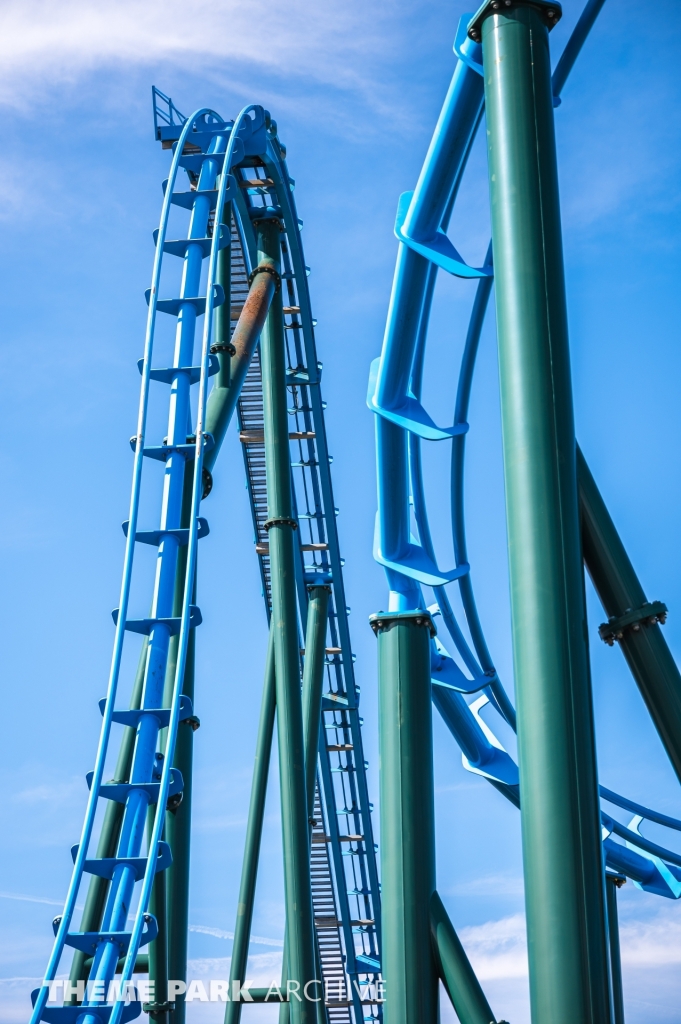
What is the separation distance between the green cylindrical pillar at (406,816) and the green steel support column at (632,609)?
0.65 m

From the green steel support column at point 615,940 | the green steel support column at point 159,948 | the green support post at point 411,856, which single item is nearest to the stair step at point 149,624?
the green steel support column at point 159,948

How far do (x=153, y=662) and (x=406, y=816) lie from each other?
5.34 ft

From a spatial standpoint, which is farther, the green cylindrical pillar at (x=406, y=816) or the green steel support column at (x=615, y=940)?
the green steel support column at (x=615, y=940)

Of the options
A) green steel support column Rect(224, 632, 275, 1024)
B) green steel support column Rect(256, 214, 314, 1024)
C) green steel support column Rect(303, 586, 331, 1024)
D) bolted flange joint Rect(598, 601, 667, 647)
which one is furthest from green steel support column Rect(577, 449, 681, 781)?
green steel support column Rect(303, 586, 331, 1024)

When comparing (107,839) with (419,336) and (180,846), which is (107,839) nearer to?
(180,846)

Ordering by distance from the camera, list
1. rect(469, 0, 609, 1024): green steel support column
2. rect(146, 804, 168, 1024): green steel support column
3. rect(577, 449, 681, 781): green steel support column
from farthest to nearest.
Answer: rect(146, 804, 168, 1024): green steel support column
rect(577, 449, 681, 781): green steel support column
rect(469, 0, 609, 1024): green steel support column

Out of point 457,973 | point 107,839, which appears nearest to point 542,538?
point 457,973

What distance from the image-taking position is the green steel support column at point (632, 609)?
13.2ft

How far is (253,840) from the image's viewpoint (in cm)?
666

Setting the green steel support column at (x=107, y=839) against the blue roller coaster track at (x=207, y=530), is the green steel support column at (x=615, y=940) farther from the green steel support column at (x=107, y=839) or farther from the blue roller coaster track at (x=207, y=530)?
the green steel support column at (x=107, y=839)

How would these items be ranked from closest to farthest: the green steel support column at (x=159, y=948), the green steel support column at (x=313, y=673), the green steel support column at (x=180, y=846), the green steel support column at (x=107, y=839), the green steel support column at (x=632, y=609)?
the green steel support column at (x=632, y=609) → the green steel support column at (x=159, y=948) → the green steel support column at (x=107, y=839) → the green steel support column at (x=180, y=846) → the green steel support column at (x=313, y=673)

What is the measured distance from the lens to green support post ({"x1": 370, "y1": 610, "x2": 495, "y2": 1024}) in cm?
350

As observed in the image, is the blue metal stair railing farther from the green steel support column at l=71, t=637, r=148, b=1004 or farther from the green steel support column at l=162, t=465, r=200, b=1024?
the green steel support column at l=71, t=637, r=148, b=1004

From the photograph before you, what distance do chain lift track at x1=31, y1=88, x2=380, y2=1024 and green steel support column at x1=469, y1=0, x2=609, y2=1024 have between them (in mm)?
1673
